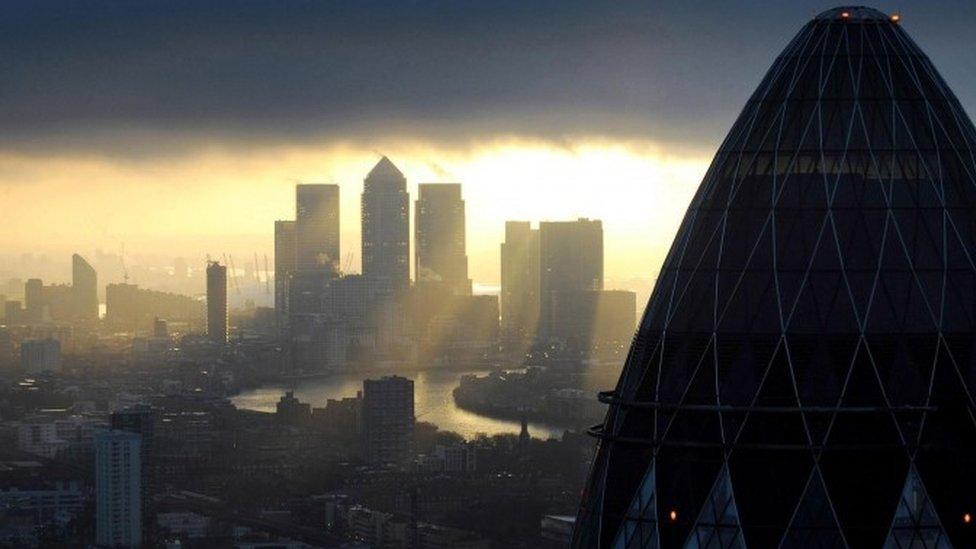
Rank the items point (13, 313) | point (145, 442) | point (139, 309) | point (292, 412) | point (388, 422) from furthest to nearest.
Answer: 1. point (139, 309)
2. point (13, 313)
3. point (292, 412)
4. point (388, 422)
5. point (145, 442)

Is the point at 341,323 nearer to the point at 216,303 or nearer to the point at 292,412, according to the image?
the point at 216,303

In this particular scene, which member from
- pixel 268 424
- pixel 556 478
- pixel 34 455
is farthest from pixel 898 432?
pixel 268 424

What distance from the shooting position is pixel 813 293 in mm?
20703

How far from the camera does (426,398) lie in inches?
5615

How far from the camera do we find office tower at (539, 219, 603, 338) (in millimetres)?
167875

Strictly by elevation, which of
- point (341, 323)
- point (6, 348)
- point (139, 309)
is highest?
point (139, 309)

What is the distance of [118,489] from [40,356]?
221 feet

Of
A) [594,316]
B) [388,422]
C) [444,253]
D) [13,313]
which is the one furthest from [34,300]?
[388,422]

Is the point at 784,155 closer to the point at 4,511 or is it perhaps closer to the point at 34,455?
the point at 4,511

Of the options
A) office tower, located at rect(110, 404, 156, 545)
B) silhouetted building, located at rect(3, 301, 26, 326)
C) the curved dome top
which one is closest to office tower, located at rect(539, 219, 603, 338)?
silhouetted building, located at rect(3, 301, 26, 326)

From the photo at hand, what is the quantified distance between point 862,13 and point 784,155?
1.37 metres

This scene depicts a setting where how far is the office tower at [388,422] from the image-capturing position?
112812 millimetres

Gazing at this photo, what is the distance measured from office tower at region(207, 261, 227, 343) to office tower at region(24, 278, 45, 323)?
38.1 feet

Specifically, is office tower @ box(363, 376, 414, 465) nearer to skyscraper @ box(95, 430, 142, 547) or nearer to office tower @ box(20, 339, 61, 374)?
skyscraper @ box(95, 430, 142, 547)
